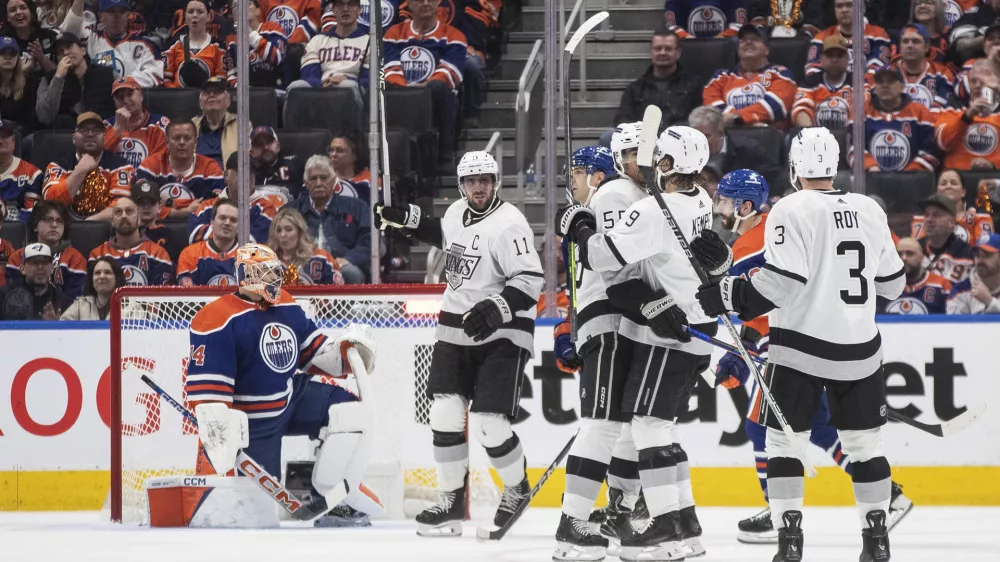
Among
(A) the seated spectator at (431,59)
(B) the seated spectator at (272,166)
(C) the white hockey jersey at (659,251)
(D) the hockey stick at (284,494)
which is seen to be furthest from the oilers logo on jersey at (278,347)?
(A) the seated spectator at (431,59)

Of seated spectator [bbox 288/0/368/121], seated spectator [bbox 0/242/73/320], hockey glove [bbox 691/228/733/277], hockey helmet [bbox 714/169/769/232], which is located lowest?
seated spectator [bbox 0/242/73/320]

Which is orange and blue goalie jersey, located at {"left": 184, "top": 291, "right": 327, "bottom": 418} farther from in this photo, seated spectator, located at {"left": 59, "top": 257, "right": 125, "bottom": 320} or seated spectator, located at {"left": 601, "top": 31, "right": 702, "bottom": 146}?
seated spectator, located at {"left": 601, "top": 31, "right": 702, "bottom": 146}

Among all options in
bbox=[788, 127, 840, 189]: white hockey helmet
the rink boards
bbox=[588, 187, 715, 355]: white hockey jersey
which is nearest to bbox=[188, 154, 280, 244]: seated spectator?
the rink boards

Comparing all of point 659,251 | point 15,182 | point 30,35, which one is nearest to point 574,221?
point 659,251

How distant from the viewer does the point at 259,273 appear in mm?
5207

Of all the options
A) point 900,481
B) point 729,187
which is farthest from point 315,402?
point 900,481

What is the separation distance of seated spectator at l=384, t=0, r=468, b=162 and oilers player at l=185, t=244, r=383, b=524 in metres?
1.71

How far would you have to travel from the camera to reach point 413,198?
21.5 feet

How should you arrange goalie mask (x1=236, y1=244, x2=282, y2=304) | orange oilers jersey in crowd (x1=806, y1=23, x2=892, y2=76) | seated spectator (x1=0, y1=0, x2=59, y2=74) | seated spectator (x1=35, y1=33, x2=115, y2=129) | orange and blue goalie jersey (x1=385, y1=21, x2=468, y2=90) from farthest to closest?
seated spectator (x1=0, y1=0, x2=59, y2=74), seated spectator (x1=35, y1=33, x2=115, y2=129), orange and blue goalie jersey (x1=385, y1=21, x2=468, y2=90), orange oilers jersey in crowd (x1=806, y1=23, x2=892, y2=76), goalie mask (x1=236, y1=244, x2=282, y2=304)

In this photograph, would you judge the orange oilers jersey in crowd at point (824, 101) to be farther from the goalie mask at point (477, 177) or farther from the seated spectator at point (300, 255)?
the seated spectator at point (300, 255)

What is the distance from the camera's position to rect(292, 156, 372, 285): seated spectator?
20.1 ft

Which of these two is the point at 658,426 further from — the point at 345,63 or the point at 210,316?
the point at 345,63

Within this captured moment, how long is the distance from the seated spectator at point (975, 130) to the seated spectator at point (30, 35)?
420 cm

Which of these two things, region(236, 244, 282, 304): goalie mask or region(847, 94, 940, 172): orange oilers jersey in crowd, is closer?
region(236, 244, 282, 304): goalie mask
